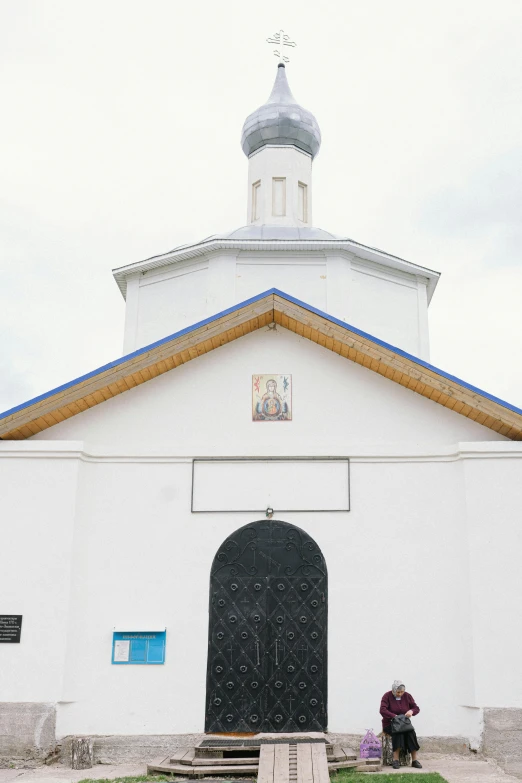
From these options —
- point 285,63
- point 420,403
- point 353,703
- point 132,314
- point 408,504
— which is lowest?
point 353,703

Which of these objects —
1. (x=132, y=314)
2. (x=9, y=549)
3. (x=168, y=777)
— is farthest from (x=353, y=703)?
(x=132, y=314)

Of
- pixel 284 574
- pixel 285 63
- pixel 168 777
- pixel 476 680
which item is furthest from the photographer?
pixel 285 63

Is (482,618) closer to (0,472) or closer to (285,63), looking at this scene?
(0,472)

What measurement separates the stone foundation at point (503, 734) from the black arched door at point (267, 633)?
5.52ft

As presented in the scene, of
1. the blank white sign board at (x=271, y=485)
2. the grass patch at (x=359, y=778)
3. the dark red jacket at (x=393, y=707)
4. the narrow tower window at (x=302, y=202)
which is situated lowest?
the grass patch at (x=359, y=778)

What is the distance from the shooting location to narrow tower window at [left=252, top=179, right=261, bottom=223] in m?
18.5

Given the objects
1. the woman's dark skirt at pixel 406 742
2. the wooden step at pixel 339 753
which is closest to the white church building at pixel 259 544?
the wooden step at pixel 339 753

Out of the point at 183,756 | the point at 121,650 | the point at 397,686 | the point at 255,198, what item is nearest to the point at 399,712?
the point at 397,686

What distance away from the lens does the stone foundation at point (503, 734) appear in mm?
8562

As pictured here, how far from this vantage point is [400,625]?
361 inches

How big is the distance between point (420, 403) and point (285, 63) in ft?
42.3

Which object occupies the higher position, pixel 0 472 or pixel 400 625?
pixel 0 472

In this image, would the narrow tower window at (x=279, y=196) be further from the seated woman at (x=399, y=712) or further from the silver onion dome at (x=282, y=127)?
the seated woman at (x=399, y=712)

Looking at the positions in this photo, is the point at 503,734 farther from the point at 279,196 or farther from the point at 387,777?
the point at 279,196
